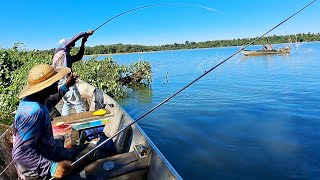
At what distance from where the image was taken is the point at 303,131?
9.59m

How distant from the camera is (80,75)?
16953 millimetres

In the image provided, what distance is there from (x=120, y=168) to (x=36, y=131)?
1.23m

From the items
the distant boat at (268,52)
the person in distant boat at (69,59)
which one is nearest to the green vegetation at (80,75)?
the person in distant boat at (69,59)

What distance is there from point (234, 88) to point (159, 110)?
7.17 metres

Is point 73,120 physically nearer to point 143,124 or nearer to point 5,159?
point 5,159

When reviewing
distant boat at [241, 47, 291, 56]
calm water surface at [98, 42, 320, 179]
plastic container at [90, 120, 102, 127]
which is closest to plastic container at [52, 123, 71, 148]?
plastic container at [90, 120, 102, 127]

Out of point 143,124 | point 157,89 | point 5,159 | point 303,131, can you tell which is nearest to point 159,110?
point 143,124

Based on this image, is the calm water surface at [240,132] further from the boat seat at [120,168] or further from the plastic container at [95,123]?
the boat seat at [120,168]

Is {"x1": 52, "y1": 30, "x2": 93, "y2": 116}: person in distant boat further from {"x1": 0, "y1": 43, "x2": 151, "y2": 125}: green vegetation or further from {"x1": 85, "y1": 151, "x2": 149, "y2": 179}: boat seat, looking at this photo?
{"x1": 0, "y1": 43, "x2": 151, "y2": 125}: green vegetation

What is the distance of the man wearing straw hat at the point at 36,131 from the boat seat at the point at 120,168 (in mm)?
452

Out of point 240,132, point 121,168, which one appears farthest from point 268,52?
point 121,168

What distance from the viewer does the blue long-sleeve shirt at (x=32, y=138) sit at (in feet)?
10.3

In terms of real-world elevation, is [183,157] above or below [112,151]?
below

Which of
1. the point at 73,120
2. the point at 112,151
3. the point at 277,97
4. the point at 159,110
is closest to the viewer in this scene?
the point at 112,151
